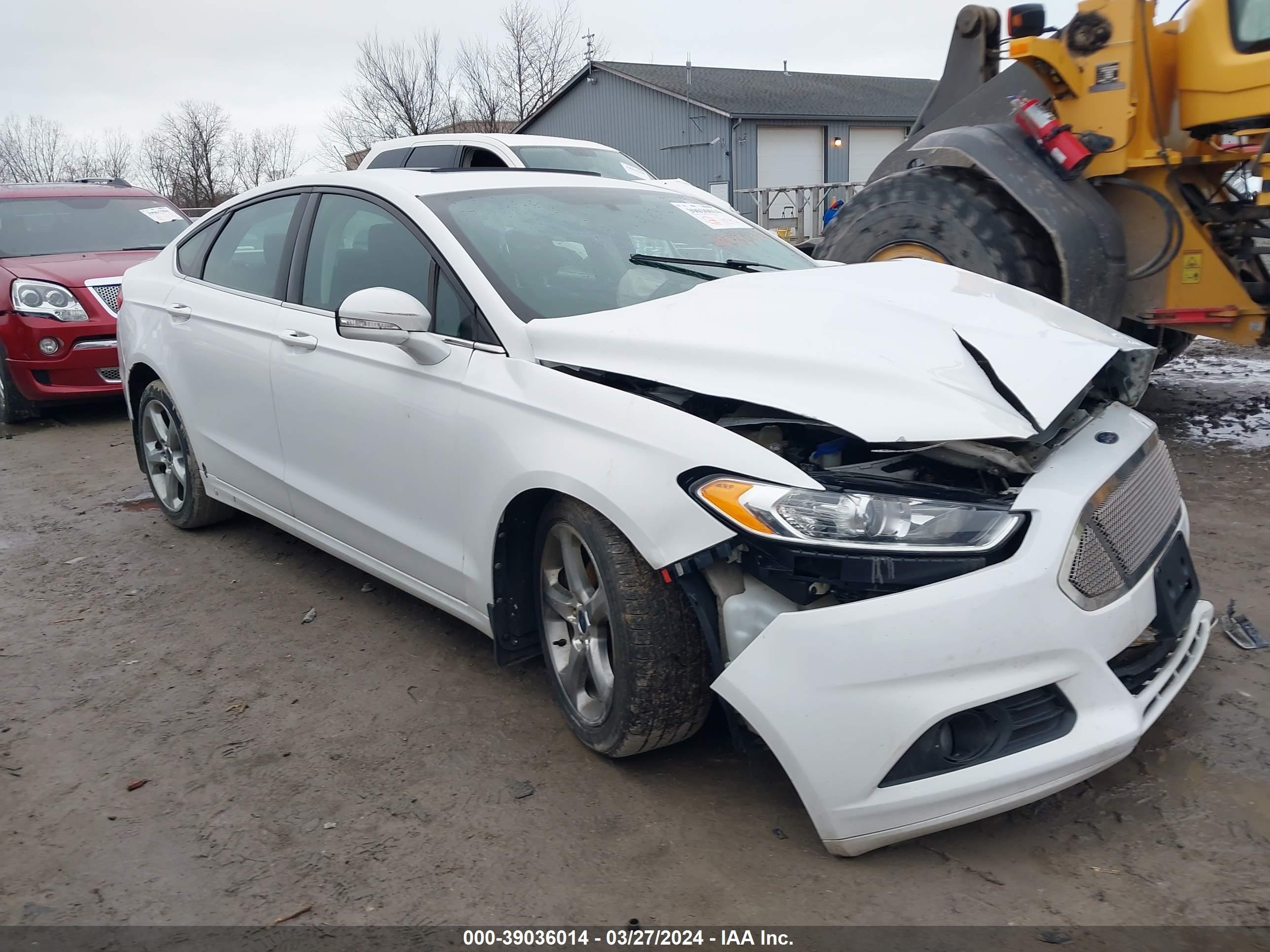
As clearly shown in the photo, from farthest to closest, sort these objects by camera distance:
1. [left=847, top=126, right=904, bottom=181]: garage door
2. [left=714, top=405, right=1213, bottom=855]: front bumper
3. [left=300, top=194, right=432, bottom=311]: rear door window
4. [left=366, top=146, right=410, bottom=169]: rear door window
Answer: [left=847, top=126, right=904, bottom=181]: garage door < [left=366, top=146, right=410, bottom=169]: rear door window < [left=300, top=194, right=432, bottom=311]: rear door window < [left=714, top=405, right=1213, bottom=855]: front bumper

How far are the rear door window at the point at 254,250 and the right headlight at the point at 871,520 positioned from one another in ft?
8.39

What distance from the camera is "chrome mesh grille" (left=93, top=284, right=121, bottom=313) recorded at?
26.2ft

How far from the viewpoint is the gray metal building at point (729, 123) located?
109 ft

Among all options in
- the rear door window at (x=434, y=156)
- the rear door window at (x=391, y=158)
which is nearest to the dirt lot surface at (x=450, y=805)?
the rear door window at (x=434, y=156)

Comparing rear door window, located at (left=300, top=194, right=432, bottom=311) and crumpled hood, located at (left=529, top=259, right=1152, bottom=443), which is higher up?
rear door window, located at (left=300, top=194, right=432, bottom=311)

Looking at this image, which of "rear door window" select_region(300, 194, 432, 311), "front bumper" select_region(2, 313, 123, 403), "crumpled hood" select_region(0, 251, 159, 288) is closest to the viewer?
"rear door window" select_region(300, 194, 432, 311)

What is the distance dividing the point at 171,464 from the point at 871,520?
158 inches

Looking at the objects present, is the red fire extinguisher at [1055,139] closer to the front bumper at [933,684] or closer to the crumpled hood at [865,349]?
the crumpled hood at [865,349]

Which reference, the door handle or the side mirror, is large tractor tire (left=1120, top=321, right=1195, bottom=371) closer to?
the side mirror

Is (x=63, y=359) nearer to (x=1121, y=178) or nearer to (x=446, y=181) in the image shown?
(x=446, y=181)

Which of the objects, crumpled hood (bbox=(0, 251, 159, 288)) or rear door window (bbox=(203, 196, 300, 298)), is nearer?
rear door window (bbox=(203, 196, 300, 298))

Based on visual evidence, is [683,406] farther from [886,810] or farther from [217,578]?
[217,578]

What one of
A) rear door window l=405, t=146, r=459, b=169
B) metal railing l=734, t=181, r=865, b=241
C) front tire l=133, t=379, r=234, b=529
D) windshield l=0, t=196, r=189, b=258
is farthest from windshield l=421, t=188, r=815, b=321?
metal railing l=734, t=181, r=865, b=241

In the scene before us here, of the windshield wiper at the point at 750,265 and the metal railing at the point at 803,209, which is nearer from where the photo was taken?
the windshield wiper at the point at 750,265
